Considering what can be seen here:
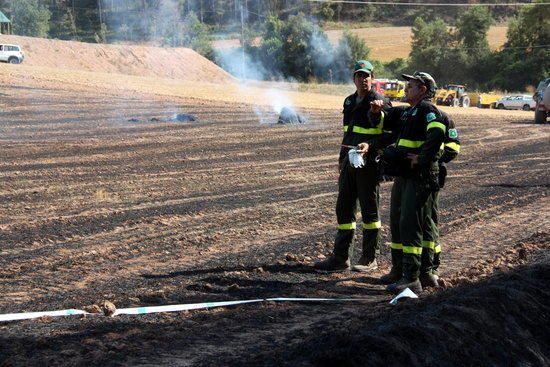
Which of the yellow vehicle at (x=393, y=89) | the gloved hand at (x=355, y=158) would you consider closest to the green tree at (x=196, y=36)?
the yellow vehicle at (x=393, y=89)

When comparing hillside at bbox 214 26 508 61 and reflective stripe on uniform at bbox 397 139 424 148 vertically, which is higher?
reflective stripe on uniform at bbox 397 139 424 148

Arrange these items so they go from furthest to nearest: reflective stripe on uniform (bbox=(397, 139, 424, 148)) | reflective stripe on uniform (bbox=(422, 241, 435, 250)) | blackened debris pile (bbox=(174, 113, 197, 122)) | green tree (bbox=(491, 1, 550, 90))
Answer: green tree (bbox=(491, 1, 550, 90)) < blackened debris pile (bbox=(174, 113, 197, 122)) < reflective stripe on uniform (bbox=(422, 241, 435, 250)) < reflective stripe on uniform (bbox=(397, 139, 424, 148))

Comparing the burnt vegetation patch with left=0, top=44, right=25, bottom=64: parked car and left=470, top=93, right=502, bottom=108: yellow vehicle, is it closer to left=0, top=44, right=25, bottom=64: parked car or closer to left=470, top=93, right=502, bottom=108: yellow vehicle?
left=0, top=44, right=25, bottom=64: parked car

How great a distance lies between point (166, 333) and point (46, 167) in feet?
38.9


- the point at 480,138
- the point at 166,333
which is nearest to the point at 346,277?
the point at 166,333

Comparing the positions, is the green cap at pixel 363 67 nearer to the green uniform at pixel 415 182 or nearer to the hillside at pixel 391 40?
the green uniform at pixel 415 182

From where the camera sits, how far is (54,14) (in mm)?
54688

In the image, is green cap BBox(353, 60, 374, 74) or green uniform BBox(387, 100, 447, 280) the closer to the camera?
green uniform BBox(387, 100, 447, 280)

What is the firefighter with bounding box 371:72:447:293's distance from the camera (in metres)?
7.81

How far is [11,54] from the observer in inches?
2126

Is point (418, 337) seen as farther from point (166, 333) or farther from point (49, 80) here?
point (49, 80)

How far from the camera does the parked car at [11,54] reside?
53344mm

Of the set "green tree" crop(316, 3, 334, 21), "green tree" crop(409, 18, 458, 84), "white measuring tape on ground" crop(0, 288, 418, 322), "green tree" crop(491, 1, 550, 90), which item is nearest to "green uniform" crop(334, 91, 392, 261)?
"white measuring tape on ground" crop(0, 288, 418, 322)

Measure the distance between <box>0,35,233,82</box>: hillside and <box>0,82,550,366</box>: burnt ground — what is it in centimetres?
3902
